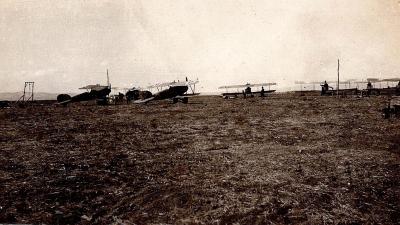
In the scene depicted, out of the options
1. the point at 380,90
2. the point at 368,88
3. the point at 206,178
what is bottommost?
the point at 206,178

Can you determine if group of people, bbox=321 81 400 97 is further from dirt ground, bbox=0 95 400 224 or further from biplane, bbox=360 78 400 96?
dirt ground, bbox=0 95 400 224

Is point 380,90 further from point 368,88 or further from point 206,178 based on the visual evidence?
point 206,178

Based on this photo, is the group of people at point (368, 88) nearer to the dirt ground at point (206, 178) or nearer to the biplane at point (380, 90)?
the biplane at point (380, 90)

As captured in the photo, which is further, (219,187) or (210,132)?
(210,132)

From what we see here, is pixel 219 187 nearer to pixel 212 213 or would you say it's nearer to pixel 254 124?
pixel 212 213

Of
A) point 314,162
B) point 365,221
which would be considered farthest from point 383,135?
point 365,221

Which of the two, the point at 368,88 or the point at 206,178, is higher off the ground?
the point at 368,88

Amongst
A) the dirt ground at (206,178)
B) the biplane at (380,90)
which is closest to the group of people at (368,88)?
the biplane at (380,90)

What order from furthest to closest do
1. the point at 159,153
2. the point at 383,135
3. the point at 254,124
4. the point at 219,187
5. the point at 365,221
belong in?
the point at 254,124, the point at 383,135, the point at 159,153, the point at 219,187, the point at 365,221

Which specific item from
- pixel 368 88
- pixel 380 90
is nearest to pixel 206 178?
pixel 368 88
